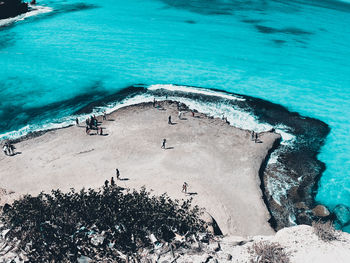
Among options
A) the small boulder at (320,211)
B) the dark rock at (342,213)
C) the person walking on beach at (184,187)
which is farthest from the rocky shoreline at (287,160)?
the person walking on beach at (184,187)

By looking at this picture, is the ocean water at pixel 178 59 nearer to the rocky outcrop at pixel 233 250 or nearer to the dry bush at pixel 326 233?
the dry bush at pixel 326 233

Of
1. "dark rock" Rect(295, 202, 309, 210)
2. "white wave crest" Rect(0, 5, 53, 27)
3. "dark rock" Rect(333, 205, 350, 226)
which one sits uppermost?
"white wave crest" Rect(0, 5, 53, 27)

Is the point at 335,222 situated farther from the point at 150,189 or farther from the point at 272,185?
the point at 150,189

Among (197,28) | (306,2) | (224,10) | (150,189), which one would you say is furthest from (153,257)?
(306,2)

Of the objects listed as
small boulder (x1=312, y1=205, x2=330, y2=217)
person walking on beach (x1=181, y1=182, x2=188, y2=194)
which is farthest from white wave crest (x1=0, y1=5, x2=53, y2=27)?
small boulder (x1=312, y1=205, x2=330, y2=217)

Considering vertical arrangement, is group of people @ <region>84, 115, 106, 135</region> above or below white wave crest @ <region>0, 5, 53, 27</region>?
below

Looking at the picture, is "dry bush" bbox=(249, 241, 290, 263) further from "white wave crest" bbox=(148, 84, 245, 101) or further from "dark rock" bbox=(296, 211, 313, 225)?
"white wave crest" bbox=(148, 84, 245, 101)

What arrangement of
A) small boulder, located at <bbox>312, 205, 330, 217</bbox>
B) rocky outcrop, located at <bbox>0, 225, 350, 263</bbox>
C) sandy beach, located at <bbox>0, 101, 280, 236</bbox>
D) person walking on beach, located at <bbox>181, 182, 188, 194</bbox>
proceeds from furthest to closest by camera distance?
small boulder, located at <bbox>312, 205, 330, 217</bbox>, sandy beach, located at <bbox>0, 101, 280, 236</bbox>, person walking on beach, located at <bbox>181, 182, 188, 194</bbox>, rocky outcrop, located at <bbox>0, 225, 350, 263</bbox>
